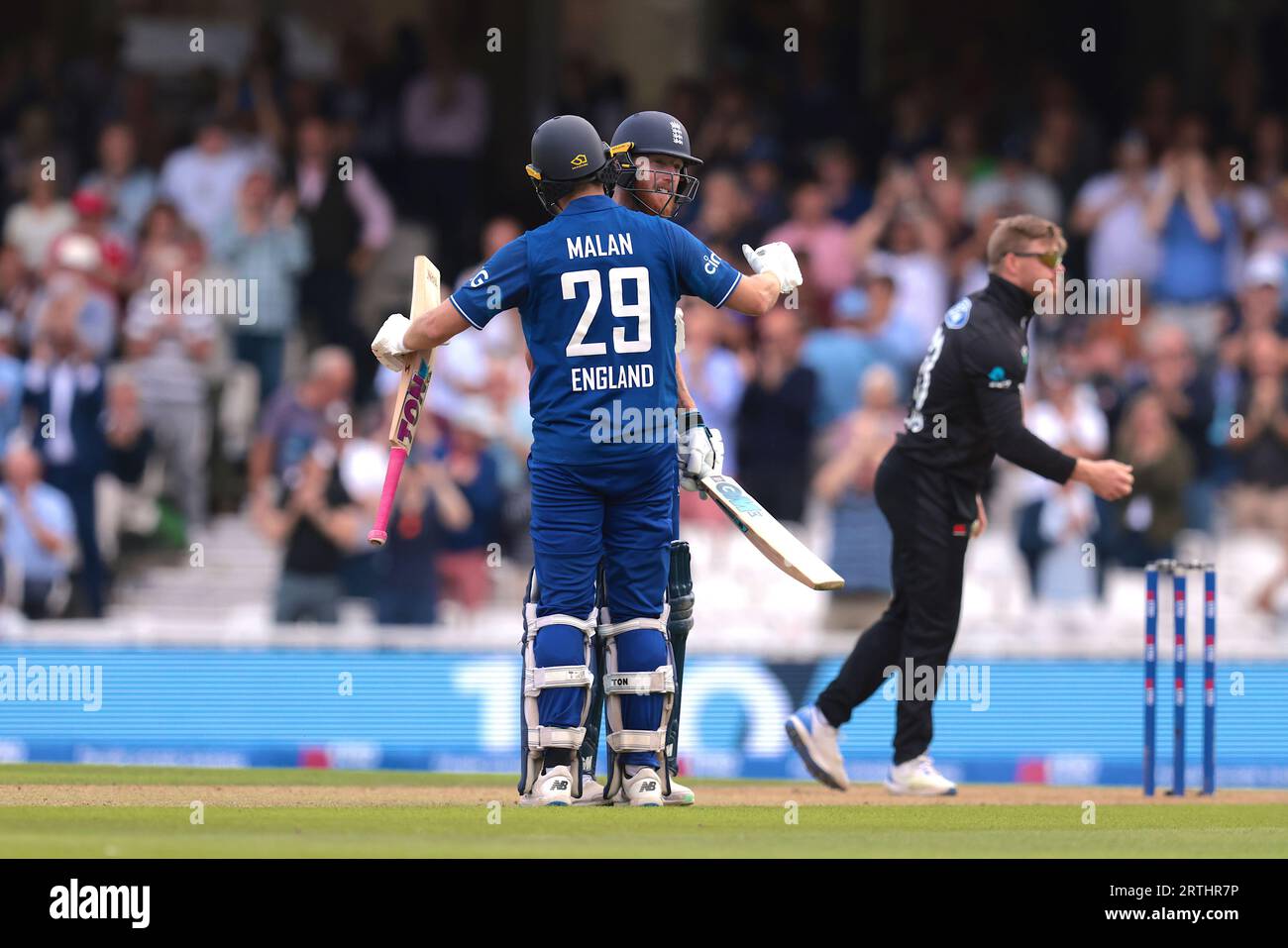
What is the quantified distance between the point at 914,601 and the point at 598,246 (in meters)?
2.55

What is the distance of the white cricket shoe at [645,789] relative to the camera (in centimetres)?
927

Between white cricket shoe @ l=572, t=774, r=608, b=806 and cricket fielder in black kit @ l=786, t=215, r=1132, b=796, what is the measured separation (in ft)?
4.81

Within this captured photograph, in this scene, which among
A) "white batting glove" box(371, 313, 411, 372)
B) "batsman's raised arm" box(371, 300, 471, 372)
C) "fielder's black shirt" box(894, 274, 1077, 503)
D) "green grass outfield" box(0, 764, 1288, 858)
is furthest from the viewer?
"fielder's black shirt" box(894, 274, 1077, 503)

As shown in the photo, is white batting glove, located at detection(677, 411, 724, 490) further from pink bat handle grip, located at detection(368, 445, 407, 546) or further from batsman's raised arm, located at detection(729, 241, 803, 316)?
pink bat handle grip, located at detection(368, 445, 407, 546)

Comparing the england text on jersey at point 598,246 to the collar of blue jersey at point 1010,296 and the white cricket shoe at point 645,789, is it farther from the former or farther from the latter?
the collar of blue jersey at point 1010,296

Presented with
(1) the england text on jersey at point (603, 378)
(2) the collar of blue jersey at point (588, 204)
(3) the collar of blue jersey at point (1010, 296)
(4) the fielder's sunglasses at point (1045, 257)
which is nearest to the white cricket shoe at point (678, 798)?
(1) the england text on jersey at point (603, 378)

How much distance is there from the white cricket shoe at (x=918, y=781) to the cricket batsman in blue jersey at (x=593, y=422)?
1.78m

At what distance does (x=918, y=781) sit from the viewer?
34.8 ft

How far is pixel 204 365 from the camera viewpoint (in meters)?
18.3

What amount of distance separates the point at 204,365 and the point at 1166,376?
7.31m

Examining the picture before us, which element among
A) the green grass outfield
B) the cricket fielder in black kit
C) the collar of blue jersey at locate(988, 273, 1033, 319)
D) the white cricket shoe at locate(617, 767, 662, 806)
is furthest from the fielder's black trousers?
the white cricket shoe at locate(617, 767, 662, 806)

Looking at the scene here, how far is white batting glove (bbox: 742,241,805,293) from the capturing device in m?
9.35

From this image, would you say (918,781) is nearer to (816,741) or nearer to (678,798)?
(816,741)
